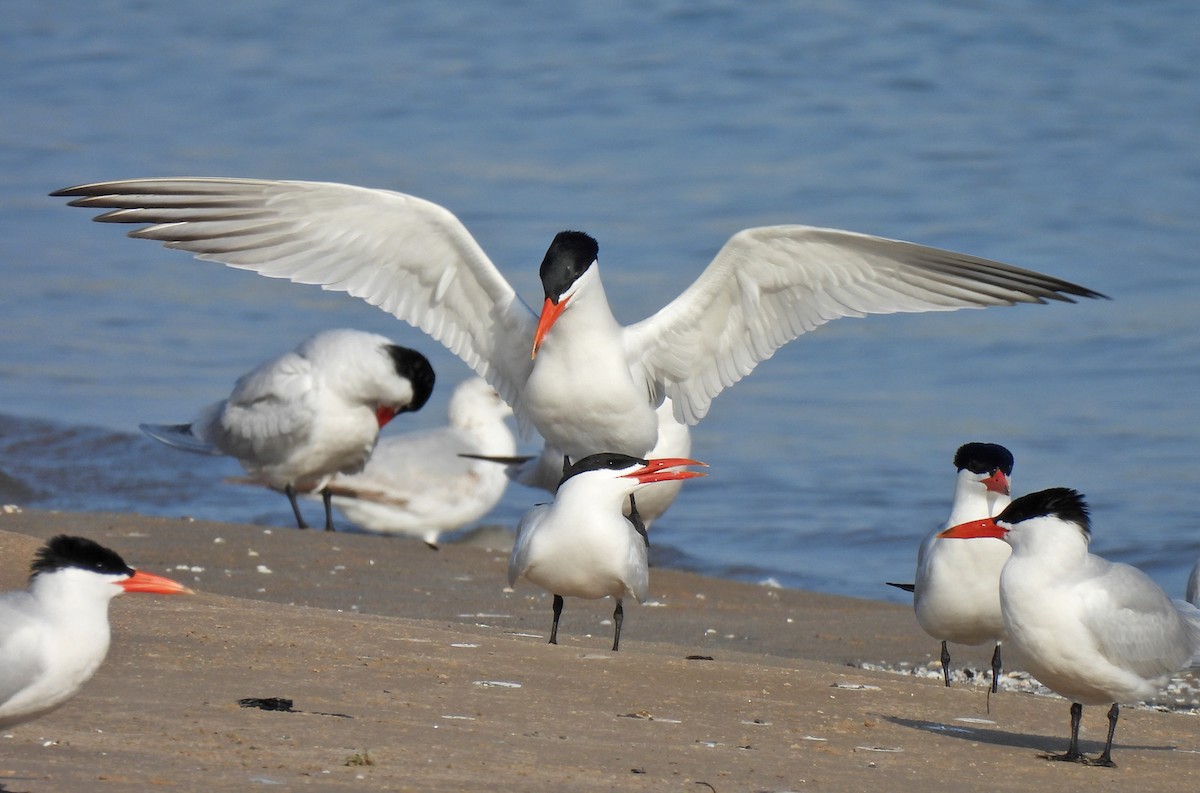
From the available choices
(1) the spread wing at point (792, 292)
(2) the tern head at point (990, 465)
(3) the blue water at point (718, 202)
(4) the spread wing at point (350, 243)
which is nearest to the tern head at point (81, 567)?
(4) the spread wing at point (350, 243)

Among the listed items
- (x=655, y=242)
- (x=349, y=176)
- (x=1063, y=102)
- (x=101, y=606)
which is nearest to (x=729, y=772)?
(x=101, y=606)

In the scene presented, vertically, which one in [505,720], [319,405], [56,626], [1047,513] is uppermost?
[319,405]

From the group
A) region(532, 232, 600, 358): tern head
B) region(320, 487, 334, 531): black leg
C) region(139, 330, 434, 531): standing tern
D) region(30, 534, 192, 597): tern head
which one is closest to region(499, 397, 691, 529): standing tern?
region(139, 330, 434, 531): standing tern

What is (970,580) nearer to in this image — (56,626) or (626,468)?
(626,468)

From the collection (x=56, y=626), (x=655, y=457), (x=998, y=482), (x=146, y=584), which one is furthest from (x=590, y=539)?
(x=655, y=457)

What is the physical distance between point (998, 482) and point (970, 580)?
39 cm

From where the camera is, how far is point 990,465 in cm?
538

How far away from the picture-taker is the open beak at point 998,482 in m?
5.35

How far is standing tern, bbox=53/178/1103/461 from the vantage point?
6020mm

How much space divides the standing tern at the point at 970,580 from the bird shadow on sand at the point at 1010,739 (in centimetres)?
78

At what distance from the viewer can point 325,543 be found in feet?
24.5

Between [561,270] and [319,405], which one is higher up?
[561,270]

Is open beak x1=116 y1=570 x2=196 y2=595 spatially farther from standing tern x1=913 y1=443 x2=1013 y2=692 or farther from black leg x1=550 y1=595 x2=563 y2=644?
standing tern x1=913 y1=443 x2=1013 y2=692

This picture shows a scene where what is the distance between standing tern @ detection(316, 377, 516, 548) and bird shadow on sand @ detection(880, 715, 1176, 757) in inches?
208
